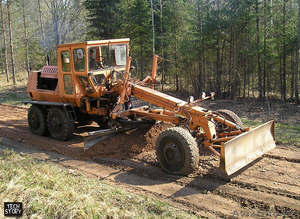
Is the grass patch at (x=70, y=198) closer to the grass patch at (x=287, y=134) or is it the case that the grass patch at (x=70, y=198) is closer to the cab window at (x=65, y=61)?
the cab window at (x=65, y=61)

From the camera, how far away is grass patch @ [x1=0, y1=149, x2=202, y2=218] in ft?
13.0

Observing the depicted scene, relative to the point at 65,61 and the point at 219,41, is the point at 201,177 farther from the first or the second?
the point at 219,41

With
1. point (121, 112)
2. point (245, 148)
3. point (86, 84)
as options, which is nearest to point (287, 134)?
point (245, 148)

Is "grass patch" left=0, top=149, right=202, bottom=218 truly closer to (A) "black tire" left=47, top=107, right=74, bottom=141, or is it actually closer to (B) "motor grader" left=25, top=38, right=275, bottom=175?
(B) "motor grader" left=25, top=38, right=275, bottom=175

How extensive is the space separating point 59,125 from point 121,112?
230cm

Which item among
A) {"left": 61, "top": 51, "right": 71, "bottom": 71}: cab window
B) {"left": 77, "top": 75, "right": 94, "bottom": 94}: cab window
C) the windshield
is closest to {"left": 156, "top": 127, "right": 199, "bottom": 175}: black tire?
{"left": 77, "top": 75, "right": 94, "bottom": 94}: cab window

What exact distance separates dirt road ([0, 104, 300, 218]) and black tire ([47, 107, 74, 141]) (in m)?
0.22

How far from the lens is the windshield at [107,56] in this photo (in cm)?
737

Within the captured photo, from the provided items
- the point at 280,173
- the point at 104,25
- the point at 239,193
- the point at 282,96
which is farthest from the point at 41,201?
the point at 104,25

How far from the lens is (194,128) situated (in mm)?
5977

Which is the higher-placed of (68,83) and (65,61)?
(65,61)

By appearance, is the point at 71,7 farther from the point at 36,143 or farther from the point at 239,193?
the point at 239,193

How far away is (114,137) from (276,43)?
10885mm

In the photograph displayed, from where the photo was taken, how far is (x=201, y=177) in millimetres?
5352
